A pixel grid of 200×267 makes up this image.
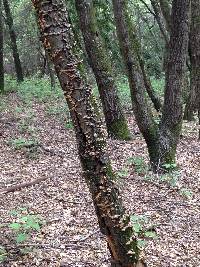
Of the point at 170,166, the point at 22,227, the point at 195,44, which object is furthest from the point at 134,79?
the point at 195,44

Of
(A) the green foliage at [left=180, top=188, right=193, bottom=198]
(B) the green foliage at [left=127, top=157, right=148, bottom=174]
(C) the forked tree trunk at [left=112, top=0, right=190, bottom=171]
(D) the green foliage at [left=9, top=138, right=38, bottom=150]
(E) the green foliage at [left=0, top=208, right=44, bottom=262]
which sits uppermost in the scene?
(C) the forked tree trunk at [left=112, top=0, right=190, bottom=171]

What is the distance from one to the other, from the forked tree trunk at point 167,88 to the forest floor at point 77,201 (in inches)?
20.2

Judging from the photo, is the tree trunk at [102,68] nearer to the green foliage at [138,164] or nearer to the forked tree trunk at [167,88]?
the forked tree trunk at [167,88]

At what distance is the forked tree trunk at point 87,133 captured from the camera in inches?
132

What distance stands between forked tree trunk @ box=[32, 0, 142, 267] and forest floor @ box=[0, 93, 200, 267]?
0.77 metres

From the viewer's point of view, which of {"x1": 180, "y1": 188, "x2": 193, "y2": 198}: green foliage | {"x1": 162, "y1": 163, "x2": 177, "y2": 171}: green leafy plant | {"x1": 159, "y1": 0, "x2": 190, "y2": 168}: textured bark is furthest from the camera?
{"x1": 162, "y1": 163, "x2": 177, "y2": 171}: green leafy plant

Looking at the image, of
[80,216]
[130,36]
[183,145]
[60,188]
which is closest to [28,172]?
[60,188]

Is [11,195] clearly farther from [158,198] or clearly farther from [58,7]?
[58,7]

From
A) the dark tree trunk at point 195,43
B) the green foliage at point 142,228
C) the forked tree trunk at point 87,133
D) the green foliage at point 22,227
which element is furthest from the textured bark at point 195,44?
the forked tree trunk at point 87,133

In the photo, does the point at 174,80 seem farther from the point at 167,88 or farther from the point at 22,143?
the point at 22,143

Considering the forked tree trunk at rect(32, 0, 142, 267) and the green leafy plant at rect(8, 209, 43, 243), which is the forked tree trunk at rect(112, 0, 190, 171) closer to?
the green leafy plant at rect(8, 209, 43, 243)

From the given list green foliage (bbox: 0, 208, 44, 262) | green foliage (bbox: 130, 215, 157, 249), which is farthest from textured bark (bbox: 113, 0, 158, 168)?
green foliage (bbox: 0, 208, 44, 262)

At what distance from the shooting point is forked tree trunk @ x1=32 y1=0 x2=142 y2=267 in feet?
11.0

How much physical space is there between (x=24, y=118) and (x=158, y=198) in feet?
26.3
